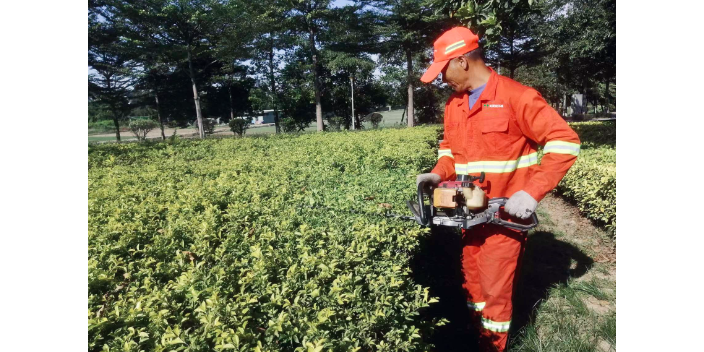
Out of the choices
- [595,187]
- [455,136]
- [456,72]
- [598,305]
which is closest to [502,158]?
[455,136]

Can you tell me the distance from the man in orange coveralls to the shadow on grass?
1.16 ft

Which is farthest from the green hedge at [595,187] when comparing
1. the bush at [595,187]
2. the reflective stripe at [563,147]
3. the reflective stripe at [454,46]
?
the reflective stripe at [454,46]

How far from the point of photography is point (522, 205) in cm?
208

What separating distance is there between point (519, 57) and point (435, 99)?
22.8 feet

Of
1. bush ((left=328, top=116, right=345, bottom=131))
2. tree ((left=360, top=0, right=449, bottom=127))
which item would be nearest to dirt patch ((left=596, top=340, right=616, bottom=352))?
tree ((left=360, top=0, right=449, bottom=127))

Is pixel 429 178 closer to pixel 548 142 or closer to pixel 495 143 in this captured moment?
pixel 495 143

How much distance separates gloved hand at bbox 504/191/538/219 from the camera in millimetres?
2074

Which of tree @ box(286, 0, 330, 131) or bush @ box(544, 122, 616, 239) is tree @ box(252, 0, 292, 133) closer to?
tree @ box(286, 0, 330, 131)

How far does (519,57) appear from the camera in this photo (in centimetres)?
2831

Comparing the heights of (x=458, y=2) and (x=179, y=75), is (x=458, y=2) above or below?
below

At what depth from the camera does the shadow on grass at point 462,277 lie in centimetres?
295

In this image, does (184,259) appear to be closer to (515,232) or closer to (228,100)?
Result: (515,232)
